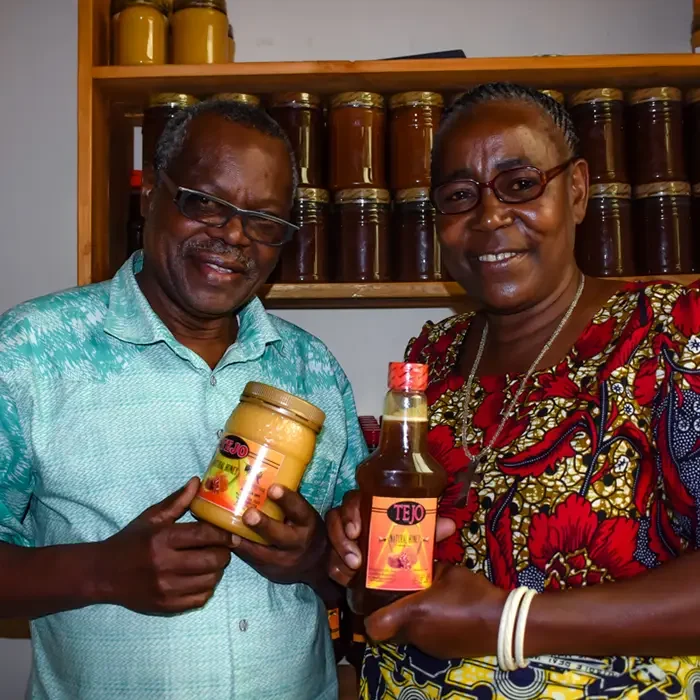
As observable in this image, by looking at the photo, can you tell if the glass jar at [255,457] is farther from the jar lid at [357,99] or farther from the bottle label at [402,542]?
the jar lid at [357,99]

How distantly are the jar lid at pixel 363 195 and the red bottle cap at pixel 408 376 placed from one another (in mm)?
758

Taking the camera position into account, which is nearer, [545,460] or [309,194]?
[545,460]

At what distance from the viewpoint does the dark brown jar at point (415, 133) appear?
150 cm

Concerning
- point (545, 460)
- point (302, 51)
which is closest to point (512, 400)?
point (545, 460)

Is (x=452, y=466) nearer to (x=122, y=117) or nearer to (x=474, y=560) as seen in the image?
(x=474, y=560)

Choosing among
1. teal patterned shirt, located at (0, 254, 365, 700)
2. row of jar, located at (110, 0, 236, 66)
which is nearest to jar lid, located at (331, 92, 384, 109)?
row of jar, located at (110, 0, 236, 66)

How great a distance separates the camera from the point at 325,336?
1.85 m

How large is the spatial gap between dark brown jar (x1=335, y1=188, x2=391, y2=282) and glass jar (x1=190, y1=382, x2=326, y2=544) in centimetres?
71

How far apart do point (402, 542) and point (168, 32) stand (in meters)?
1.24

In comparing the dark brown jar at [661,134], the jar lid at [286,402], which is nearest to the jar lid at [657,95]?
the dark brown jar at [661,134]

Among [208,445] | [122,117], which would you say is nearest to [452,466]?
[208,445]

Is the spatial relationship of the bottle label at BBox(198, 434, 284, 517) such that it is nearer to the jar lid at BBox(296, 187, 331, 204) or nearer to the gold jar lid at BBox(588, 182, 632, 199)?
the jar lid at BBox(296, 187, 331, 204)

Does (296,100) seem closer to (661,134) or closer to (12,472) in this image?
(661,134)

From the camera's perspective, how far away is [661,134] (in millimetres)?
1493
